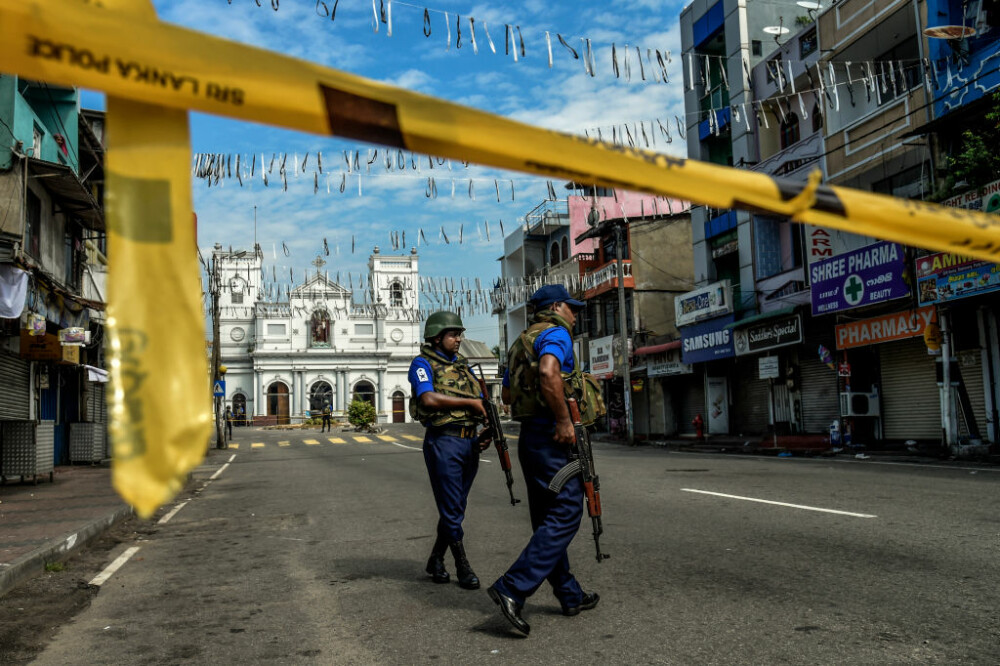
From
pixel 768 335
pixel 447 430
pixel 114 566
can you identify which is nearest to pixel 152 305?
pixel 447 430

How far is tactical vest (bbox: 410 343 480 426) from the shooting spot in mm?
5621

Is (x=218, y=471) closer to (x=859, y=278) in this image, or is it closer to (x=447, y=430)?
(x=447, y=430)

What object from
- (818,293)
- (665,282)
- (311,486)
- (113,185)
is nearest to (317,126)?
(113,185)

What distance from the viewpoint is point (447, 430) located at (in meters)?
5.64

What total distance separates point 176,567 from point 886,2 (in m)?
20.4

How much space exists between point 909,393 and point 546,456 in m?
17.9

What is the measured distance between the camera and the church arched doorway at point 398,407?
233 ft

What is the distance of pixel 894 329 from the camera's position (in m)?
18.7

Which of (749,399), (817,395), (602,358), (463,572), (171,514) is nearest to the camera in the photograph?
(463,572)

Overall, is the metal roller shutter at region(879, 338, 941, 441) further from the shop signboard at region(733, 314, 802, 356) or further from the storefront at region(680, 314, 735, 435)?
the storefront at region(680, 314, 735, 435)

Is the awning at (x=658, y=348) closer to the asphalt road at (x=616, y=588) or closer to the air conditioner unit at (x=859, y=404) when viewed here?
the air conditioner unit at (x=859, y=404)

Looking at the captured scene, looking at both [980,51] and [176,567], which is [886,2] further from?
[176,567]

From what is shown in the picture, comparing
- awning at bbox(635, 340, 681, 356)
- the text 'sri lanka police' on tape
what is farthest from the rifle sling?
awning at bbox(635, 340, 681, 356)

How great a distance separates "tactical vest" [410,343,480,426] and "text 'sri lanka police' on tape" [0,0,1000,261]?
139 inches
